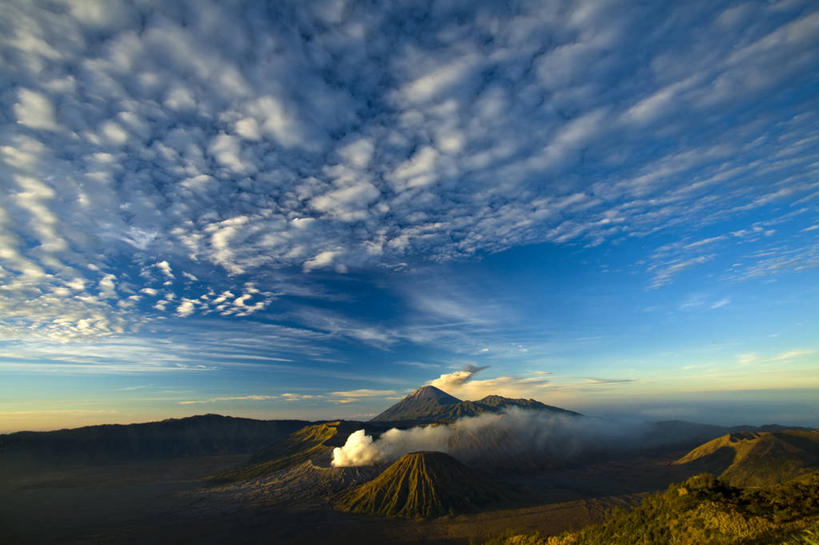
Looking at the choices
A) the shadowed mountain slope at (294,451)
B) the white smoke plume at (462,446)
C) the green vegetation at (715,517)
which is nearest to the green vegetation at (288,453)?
the shadowed mountain slope at (294,451)

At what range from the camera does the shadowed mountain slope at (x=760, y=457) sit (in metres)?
101

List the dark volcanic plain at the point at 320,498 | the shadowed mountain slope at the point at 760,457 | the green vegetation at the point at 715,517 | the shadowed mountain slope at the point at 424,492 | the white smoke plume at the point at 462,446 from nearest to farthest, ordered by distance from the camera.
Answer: the green vegetation at the point at 715,517
the dark volcanic plain at the point at 320,498
the shadowed mountain slope at the point at 424,492
the shadowed mountain slope at the point at 760,457
the white smoke plume at the point at 462,446

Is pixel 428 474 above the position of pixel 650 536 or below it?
below

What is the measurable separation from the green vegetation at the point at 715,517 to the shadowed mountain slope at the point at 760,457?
98371 mm

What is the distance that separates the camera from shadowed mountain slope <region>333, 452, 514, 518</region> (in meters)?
89.2

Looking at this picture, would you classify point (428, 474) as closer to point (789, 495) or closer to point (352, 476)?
point (352, 476)

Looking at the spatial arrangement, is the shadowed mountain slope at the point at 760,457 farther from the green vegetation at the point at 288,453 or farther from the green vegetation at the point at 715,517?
the green vegetation at the point at 288,453

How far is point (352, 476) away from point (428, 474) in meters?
32.0

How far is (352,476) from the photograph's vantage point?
117062mm

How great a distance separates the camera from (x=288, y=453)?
170125 mm

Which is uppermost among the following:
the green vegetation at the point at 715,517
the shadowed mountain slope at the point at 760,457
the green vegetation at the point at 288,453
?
the green vegetation at the point at 715,517

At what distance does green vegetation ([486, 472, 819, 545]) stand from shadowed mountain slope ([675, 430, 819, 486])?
323ft

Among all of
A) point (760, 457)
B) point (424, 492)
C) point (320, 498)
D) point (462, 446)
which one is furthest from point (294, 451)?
point (760, 457)

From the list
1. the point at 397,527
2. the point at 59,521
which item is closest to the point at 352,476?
the point at 397,527
